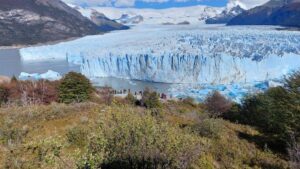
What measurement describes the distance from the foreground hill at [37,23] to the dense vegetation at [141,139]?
84.1m

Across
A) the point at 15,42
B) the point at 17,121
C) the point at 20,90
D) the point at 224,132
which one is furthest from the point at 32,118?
the point at 15,42

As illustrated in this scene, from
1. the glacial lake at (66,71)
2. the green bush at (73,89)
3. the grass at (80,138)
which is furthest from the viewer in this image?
the glacial lake at (66,71)

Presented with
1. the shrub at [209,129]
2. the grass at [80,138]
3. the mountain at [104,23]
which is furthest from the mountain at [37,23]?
the shrub at [209,129]

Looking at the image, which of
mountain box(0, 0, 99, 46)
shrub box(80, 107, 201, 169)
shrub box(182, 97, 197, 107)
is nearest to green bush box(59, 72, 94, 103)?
shrub box(182, 97, 197, 107)

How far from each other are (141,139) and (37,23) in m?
109

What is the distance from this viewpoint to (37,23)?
358ft

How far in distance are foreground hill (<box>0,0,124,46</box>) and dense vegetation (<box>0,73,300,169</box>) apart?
84060 mm

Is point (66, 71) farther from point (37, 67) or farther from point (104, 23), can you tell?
point (104, 23)

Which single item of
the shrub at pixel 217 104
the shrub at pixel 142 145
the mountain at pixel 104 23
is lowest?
the mountain at pixel 104 23

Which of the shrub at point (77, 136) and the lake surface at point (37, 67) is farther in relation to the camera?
the lake surface at point (37, 67)

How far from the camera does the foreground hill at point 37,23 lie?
97.2 meters

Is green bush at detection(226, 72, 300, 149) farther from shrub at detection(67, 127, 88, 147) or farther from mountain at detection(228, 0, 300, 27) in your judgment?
mountain at detection(228, 0, 300, 27)

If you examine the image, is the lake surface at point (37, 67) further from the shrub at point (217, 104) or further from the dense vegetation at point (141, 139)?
the dense vegetation at point (141, 139)

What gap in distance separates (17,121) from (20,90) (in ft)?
45.1
